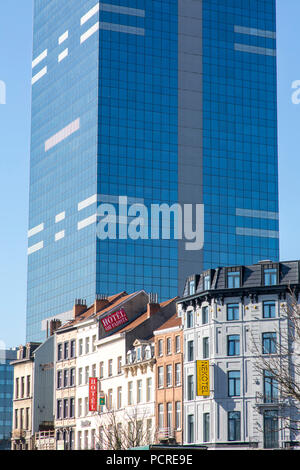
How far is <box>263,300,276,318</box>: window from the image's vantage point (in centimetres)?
8388

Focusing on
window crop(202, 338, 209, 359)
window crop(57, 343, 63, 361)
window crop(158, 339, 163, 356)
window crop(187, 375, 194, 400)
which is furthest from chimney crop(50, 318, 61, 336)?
window crop(202, 338, 209, 359)

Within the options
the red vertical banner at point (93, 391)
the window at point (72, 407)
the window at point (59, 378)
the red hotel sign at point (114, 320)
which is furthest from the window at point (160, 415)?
the window at point (59, 378)

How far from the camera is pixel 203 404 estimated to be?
8525 cm

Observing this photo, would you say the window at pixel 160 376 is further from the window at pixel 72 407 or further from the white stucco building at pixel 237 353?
the window at pixel 72 407

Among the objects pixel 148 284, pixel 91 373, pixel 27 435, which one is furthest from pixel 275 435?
pixel 148 284

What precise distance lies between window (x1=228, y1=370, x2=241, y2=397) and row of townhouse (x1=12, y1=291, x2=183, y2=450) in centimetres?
568

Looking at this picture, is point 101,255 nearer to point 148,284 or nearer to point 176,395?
point 148,284

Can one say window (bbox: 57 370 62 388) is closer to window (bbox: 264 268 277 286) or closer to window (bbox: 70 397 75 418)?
window (bbox: 70 397 75 418)

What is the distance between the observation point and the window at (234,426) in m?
82.8

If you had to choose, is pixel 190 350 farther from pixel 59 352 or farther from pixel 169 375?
pixel 59 352

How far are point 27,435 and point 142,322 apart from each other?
34.8 meters

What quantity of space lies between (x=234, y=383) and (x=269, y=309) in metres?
7.17

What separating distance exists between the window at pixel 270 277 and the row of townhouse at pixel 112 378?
32.9ft

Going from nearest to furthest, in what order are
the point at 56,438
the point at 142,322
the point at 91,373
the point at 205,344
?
the point at 205,344, the point at 142,322, the point at 91,373, the point at 56,438
